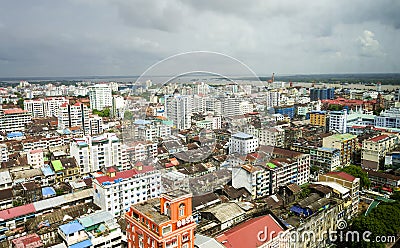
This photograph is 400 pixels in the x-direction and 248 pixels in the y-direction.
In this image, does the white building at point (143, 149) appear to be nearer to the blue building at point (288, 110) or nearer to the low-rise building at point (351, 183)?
the low-rise building at point (351, 183)

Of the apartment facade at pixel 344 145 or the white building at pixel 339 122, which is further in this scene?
the white building at pixel 339 122

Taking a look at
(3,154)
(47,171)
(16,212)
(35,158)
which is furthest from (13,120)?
(16,212)

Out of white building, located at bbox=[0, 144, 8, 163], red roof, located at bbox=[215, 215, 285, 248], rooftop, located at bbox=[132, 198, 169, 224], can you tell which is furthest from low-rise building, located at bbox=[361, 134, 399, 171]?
white building, located at bbox=[0, 144, 8, 163]

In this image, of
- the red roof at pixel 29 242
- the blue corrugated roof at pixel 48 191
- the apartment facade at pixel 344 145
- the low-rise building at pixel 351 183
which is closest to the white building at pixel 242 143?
the red roof at pixel 29 242

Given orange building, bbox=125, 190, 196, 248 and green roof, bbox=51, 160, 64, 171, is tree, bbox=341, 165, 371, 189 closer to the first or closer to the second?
orange building, bbox=125, 190, 196, 248

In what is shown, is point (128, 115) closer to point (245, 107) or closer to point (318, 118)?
point (245, 107)
